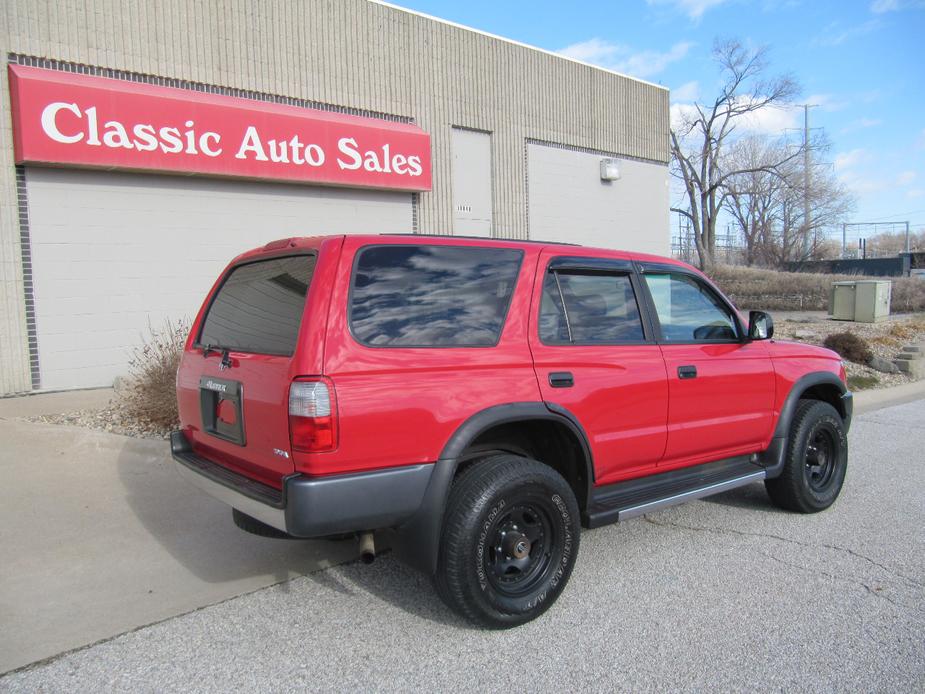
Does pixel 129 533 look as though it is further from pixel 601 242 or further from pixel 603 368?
pixel 601 242

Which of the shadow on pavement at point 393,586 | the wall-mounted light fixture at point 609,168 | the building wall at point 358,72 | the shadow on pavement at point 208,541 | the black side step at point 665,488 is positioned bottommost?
the shadow on pavement at point 393,586

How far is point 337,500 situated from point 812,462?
395cm

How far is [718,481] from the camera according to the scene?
4496mm

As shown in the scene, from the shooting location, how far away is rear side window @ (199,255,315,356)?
3.27m

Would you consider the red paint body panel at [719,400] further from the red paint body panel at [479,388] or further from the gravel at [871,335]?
the gravel at [871,335]

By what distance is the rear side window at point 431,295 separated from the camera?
3.21 metres

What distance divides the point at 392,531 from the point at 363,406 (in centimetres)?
69

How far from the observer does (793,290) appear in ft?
82.3

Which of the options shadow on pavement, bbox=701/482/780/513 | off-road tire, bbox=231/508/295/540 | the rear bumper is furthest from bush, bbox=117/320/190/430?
shadow on pavement, bbox=701/482/780/513

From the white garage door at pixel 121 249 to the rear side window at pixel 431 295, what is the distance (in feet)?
27.1

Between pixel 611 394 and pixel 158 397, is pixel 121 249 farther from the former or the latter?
pixel 611 394

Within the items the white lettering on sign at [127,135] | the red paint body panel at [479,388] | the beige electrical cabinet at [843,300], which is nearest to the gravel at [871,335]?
the beige electrical cabinet at [843,300]

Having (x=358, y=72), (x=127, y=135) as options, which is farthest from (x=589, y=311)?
(x=358, y=72)

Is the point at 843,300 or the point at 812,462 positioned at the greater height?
the point at 843,300
